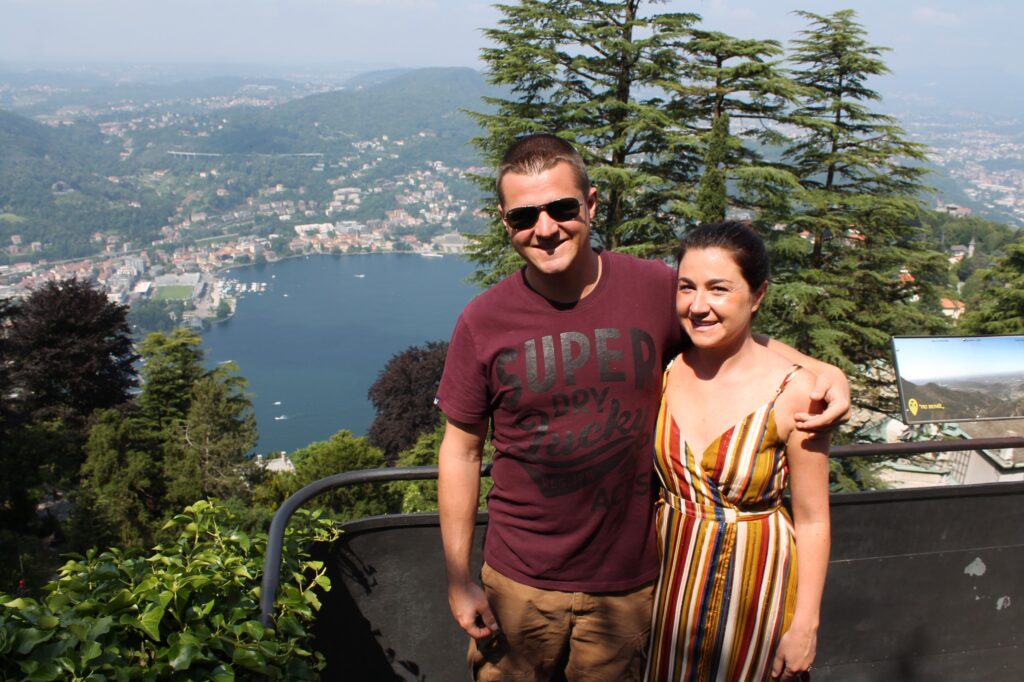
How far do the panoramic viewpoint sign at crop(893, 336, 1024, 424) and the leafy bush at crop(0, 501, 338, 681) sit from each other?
2017 mm

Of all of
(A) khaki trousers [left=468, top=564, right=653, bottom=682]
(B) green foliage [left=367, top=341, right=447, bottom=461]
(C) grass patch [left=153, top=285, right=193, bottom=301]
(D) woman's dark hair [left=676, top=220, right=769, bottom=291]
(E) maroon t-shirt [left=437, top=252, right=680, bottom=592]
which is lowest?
(C) grass patch [left=153, top=285, right=193, bottom=301]

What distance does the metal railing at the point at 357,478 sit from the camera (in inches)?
56.1

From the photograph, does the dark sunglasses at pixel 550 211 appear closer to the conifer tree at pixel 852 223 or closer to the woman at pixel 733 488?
the woman at pixel 733 488

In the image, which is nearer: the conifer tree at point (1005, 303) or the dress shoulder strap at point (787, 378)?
the dress shoulder strap at point (787, 378)

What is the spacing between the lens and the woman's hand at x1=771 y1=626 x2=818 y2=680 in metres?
1.49

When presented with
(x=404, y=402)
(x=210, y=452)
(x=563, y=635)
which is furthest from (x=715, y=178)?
(x=563, y=635)

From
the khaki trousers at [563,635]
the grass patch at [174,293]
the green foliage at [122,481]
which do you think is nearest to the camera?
the khaki trousers at [563,635]

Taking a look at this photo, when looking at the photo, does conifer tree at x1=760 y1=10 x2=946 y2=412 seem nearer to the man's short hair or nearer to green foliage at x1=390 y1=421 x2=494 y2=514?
green foliage at x1=390 y1=421 x2=494 y2=514

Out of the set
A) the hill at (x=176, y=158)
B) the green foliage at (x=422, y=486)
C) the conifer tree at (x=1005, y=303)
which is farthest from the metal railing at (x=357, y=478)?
the hill at (x=176, y=158)

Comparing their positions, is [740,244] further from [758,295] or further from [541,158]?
[541,158]

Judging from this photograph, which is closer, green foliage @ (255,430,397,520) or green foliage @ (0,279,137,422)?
green foliage @ (255,430,397,520)

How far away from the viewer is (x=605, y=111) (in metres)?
15.2

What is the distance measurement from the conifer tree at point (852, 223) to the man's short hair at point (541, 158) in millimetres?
13615

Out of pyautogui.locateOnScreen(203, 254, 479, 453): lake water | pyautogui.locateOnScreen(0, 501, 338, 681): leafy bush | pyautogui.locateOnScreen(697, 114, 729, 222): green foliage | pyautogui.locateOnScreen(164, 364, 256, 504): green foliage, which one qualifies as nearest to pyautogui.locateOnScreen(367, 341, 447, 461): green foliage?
pyautogui.locateOnScreen(164, 364, 256, 504): green foliage
